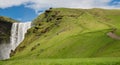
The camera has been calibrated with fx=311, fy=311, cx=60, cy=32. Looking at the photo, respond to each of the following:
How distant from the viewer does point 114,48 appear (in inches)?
3140

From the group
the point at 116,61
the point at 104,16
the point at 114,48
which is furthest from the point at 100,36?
the point at 104,16

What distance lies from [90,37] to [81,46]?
357 inches

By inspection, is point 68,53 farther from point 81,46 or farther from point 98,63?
point 98,63

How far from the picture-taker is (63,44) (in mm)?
101812

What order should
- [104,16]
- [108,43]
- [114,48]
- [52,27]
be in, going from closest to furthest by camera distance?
1. [114,48]
2. [108,43]
3. [52,27]
4. [104,16]

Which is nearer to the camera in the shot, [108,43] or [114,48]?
[114,48]

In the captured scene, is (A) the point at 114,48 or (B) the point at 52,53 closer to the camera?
(A) the point at 114,48

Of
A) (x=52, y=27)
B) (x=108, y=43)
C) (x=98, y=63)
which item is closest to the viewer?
(x=98, y=63)

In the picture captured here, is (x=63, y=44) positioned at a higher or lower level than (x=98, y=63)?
lower

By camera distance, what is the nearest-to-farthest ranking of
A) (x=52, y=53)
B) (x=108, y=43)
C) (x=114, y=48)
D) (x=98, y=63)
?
(x=98, y=63) < (x=114, y=48) < (x=108, y=43) < (x=52, y=53)

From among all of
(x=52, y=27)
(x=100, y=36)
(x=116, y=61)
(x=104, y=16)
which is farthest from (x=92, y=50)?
(x=104, y=16)

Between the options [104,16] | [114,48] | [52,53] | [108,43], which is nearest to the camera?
[114,48]

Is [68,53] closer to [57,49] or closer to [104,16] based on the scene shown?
[57,49]

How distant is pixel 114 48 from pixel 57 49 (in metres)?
23.6
